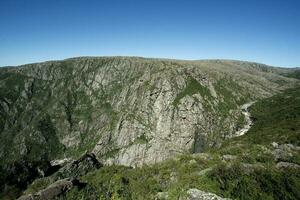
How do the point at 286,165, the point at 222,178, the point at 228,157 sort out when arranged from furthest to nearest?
the point at 228,157
the point at 286,165
the point at 222,178

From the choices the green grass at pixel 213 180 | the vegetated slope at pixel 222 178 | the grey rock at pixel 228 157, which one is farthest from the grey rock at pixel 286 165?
the grey rock at pixel 228 157

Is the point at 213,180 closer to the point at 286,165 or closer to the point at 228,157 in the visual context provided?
the point at 228,157

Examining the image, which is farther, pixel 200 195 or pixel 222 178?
pixel 222 178

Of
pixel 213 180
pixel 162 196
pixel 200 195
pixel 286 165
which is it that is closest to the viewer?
pixel 200 195

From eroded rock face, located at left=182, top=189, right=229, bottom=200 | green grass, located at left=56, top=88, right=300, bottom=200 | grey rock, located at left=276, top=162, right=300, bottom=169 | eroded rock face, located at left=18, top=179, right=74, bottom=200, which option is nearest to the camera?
eroded rock face, located at left=182, top=189, right=229, bottom=200

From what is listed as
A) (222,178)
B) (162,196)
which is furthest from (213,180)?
(162,196)

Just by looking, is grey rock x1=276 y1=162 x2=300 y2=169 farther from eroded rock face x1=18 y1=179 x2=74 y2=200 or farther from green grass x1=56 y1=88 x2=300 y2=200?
eroded rock face x1=18 y1=179 x2=74 y2=200

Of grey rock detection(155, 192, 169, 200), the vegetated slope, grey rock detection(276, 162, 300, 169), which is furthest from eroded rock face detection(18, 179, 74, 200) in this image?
grey rock detection(276, 162, 300, 169)

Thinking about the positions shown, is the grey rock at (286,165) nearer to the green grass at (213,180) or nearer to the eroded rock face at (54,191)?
the green grass at (213,180)

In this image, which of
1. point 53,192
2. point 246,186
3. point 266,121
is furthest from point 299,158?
point 266,121

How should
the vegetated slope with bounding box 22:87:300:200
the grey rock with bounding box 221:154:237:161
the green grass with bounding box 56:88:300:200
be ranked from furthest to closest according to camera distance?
1. the grey rock with bounding box 221:154:237:161
2. the vegetated slope with bounding box 22:87:300:200
3. the green grass with bounding box 56:88:300:200

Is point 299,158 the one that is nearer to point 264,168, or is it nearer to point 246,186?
point 264,168
